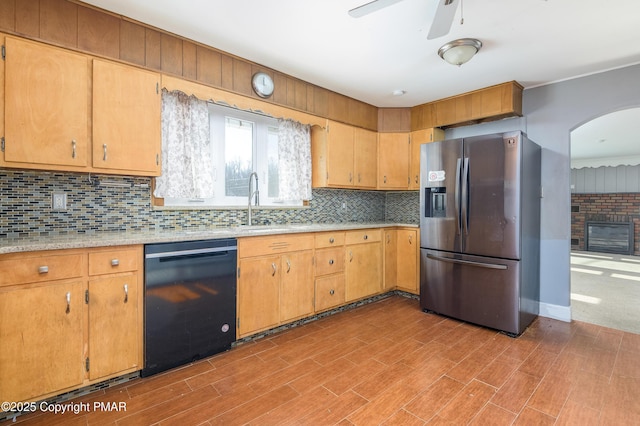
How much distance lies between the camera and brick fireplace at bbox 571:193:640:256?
290 inches

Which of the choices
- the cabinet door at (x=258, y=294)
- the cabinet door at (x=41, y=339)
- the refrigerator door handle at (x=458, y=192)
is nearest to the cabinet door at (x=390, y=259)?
the refrigerator door handle at (x=458, y=192)

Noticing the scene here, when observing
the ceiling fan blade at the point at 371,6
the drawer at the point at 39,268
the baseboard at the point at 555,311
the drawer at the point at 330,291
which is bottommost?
the baseboard at the point at 555,311

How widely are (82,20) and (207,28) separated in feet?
2.61

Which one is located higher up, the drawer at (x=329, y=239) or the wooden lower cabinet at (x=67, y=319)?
the drawer at (x=329, y=239)

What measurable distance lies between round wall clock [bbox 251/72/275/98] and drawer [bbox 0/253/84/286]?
198 centimetres

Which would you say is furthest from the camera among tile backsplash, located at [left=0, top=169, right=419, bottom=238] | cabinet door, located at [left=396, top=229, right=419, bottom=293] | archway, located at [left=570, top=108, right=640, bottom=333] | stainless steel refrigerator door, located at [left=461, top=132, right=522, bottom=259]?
archway, located at [left=570, top=108, right=640, bottom=333]

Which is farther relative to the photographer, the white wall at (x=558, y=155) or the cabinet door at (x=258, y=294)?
the white wall at (x=558, y=155)

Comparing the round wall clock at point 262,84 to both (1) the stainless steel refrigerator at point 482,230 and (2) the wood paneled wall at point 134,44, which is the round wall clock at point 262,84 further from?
(1) the stainless steel refrigerator at point 482,230

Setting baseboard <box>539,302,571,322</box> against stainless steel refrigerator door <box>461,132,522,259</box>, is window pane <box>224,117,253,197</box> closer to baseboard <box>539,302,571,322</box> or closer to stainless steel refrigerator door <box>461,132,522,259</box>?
stainless steel refrigerator door <box>461,132,522,259</box>

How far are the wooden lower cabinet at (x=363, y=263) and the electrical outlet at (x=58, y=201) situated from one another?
2.49 metres

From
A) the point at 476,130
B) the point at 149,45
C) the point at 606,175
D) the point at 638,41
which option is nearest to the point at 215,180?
the point at 149,45

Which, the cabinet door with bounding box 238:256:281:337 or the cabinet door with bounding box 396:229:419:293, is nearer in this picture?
the cabinet door with bounding box 238:256:281:337

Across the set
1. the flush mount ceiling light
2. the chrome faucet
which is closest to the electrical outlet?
the chrome faucet

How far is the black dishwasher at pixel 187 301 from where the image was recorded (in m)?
2.08
